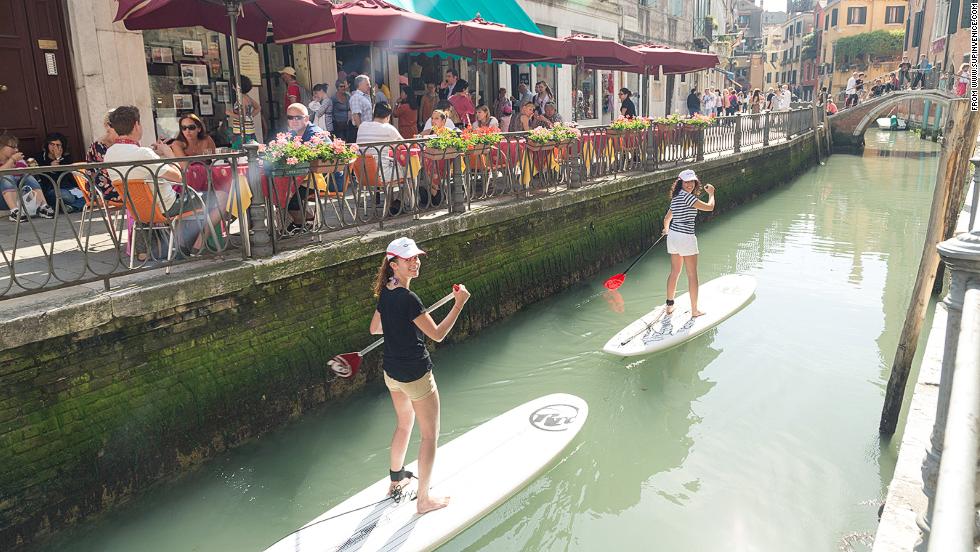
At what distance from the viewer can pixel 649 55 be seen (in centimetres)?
1573

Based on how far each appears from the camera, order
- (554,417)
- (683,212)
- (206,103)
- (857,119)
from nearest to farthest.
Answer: (554,417) < (683,212) < (206,103) < (857,119)

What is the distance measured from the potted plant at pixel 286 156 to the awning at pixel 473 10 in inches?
288

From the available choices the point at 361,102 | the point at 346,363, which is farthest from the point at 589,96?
the point at 346,363

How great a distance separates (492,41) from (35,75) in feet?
20.4

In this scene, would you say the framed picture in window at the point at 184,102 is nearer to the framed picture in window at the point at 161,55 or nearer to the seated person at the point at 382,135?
the framed picture in window at the point at 161,55

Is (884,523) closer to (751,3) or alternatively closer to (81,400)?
(81,400)

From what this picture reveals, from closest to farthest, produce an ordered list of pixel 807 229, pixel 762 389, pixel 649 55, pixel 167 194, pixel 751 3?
1. pixel 167 194
2. pixel 762 389
3. pixel 649 55
4. pixel 807 229
5. pixel 751 3

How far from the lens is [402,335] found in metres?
4.61

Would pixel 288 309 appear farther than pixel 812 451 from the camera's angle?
Yes

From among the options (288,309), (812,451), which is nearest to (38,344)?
(288,309)

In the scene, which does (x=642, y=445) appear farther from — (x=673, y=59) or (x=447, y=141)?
(x=673, y=59)

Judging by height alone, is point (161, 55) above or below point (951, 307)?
above

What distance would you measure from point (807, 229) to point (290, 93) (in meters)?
12.4

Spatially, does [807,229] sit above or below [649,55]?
below
